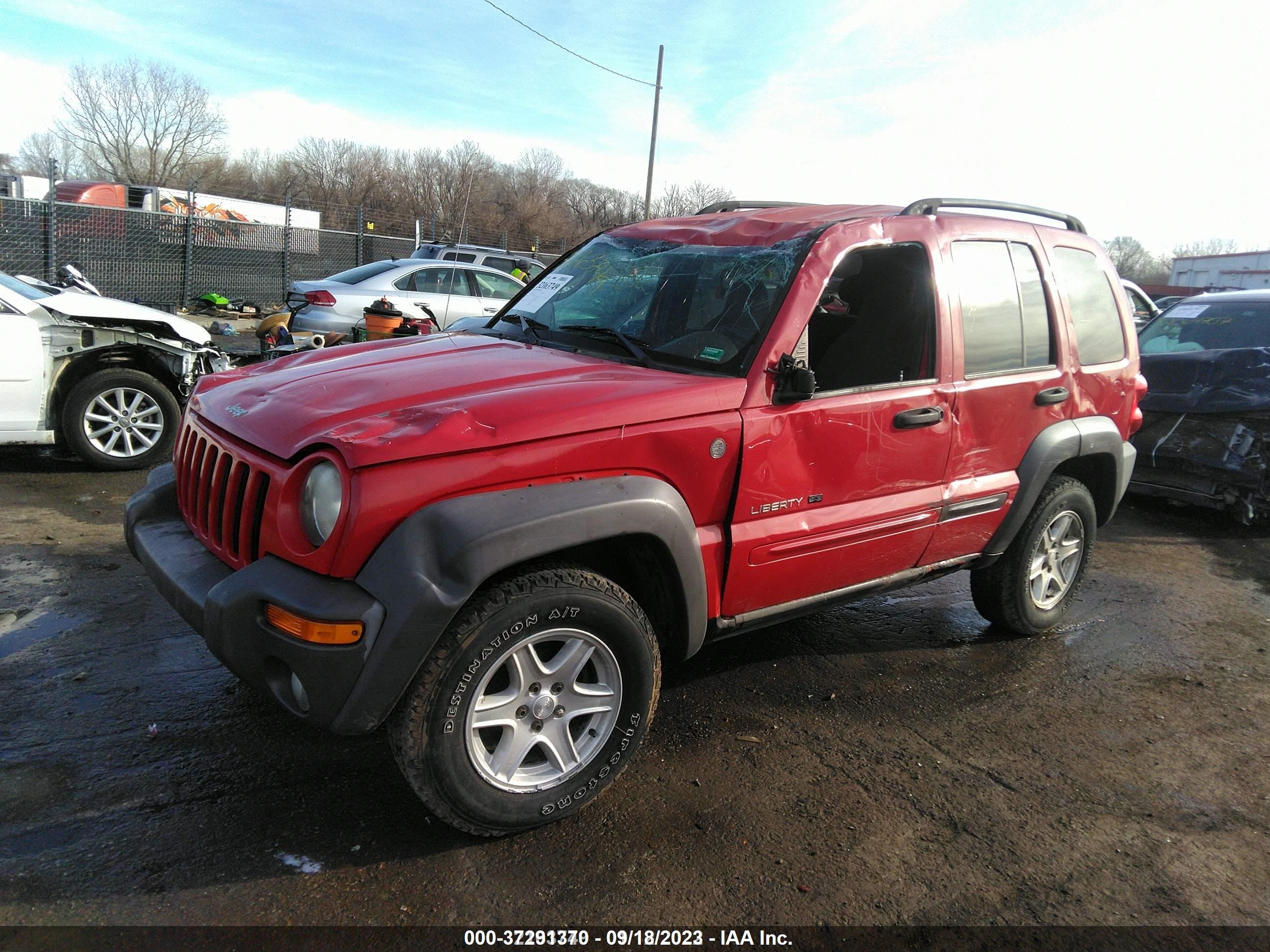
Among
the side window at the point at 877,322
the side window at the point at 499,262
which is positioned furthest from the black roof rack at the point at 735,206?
the side window at the point at 499,262

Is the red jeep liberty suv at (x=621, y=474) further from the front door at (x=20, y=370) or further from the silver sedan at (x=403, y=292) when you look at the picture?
the silver sedan at (x=403, y=292)

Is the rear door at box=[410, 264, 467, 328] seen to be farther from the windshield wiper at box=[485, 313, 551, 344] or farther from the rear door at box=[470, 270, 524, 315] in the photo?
the windshield wiper at box=[485, 313, 551, 344]

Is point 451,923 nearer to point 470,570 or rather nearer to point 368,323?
point 470,570

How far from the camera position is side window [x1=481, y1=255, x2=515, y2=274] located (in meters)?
16.5

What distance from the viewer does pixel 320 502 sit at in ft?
8.04

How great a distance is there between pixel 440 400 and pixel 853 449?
150cm

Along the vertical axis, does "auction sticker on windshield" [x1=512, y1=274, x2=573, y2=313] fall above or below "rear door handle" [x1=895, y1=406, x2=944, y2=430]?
A: above

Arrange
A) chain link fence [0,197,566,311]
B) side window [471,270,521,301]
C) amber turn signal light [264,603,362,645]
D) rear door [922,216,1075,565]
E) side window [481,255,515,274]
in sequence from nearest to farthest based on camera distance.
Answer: amber turn signal light [264,603,362,645]
rear door [922,216,1075,565]
side window [471,270,521,301]
chain link fence [0,197,566,311]
side window [481,255,515,274]

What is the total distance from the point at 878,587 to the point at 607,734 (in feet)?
4.54

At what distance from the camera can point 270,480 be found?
8.52 feet

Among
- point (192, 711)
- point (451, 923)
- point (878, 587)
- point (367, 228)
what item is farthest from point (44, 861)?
point (367, 228)

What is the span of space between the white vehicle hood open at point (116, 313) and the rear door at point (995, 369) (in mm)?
5613

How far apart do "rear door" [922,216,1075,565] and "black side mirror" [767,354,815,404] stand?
93 centimetres

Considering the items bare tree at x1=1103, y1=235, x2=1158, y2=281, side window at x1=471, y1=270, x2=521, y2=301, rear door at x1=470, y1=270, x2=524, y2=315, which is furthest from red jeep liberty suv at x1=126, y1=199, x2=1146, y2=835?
bare tree at x1=1103, y1=235, x2=1158, y2=281
